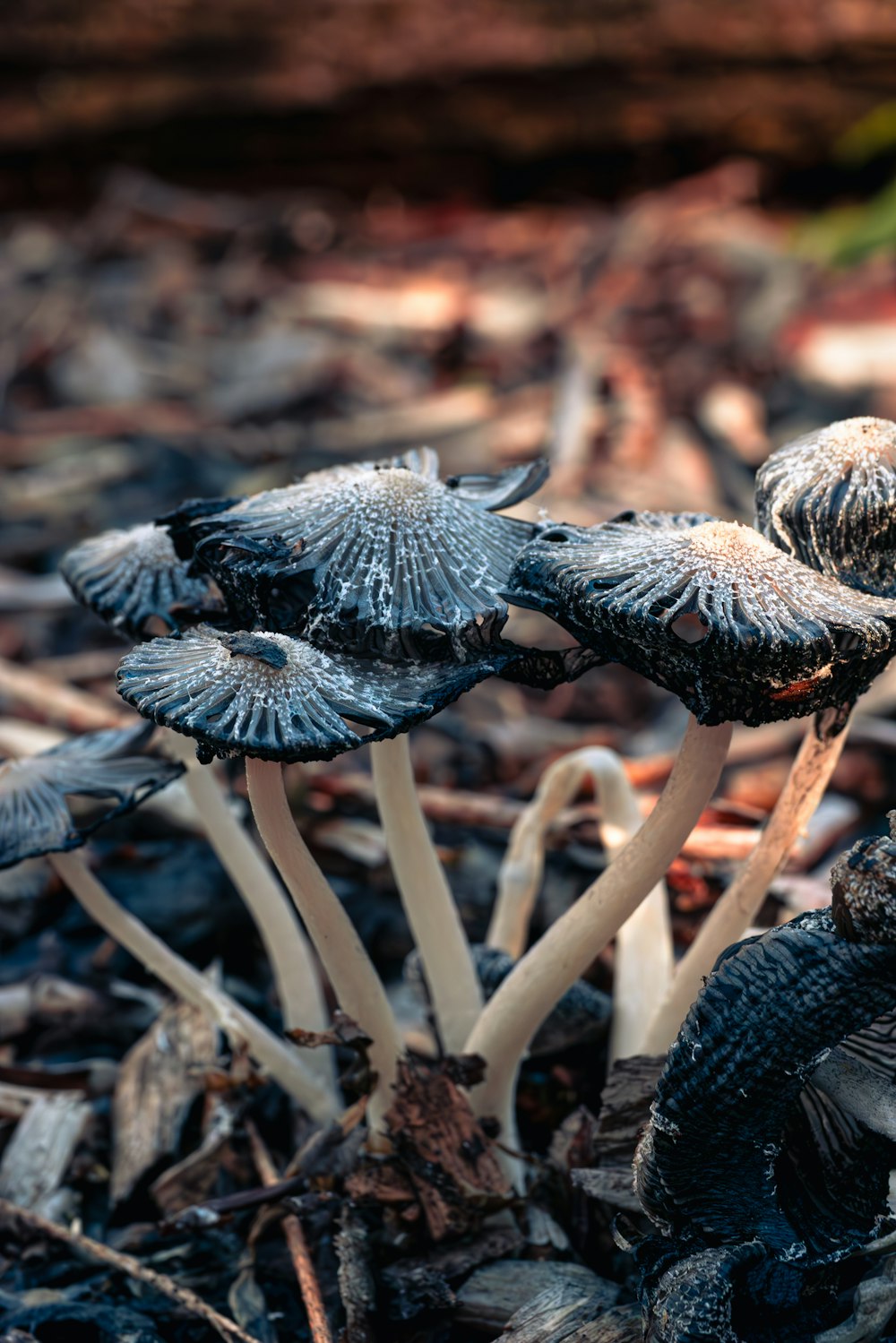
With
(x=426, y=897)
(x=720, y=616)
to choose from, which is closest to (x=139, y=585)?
(x=426, y=897)

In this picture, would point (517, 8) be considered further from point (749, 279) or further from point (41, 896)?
point (41, 896)

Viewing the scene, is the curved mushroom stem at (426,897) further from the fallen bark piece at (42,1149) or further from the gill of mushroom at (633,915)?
the fallen bark piece at (42,1149)

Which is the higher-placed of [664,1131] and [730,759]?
[730,759]

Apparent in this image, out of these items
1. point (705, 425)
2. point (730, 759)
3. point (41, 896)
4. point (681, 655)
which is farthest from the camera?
point (705, 425)

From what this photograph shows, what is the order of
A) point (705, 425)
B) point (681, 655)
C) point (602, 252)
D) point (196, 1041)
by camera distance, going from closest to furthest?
1. point (681, 655)
2. point (196, 1041)
3. point (705, 425)
4. point (602, 252)

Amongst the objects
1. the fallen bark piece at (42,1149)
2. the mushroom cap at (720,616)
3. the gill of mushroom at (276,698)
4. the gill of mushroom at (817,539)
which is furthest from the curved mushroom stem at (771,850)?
the fallen bark piece at (42,1149)

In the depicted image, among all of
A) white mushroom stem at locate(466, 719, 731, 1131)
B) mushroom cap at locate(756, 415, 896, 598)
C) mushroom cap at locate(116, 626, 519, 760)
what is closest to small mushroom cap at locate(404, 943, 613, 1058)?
white mushroom stem at locate(466, 719, 731, 1131)

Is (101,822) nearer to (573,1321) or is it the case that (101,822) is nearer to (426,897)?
(426,897)

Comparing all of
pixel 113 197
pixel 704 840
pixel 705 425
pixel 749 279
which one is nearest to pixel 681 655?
pixel 704 840
